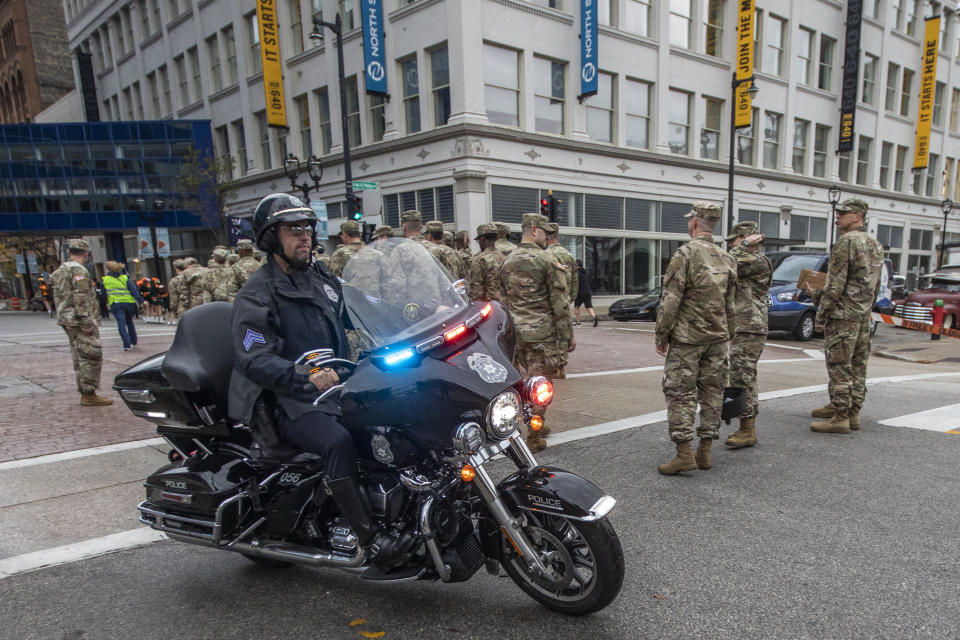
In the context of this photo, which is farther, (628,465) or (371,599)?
(628,465)

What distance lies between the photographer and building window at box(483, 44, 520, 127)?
18641mm

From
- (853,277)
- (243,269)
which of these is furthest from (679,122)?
(853,277)

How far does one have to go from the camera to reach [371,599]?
9.48 feet

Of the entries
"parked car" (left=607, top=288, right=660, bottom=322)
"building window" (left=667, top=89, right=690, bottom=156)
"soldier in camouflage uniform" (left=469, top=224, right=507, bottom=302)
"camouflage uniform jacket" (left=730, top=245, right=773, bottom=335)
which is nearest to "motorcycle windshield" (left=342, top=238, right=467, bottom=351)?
"camouflage uniform jacket" (left=730, top=245, right=773, bottom=335)

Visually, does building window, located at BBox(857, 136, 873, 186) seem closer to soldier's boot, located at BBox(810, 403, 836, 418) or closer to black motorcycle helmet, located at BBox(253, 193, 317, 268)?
soldier's boot, located at BBox(810, 403, 836, 418)

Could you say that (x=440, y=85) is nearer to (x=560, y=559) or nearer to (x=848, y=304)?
(x=848, y=304)

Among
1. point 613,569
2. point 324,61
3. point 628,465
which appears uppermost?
point 324,61

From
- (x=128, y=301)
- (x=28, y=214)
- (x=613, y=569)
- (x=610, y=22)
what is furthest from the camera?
(x=28, y=214)

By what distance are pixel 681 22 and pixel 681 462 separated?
2392cm

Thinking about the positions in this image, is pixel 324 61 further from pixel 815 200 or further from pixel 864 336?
pixel 815 200

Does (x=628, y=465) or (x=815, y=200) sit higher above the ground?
(x=815, y=200)

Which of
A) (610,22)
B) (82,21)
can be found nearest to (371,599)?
(610,22)

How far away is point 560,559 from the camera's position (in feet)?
8.62

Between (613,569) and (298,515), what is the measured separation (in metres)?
1.52
